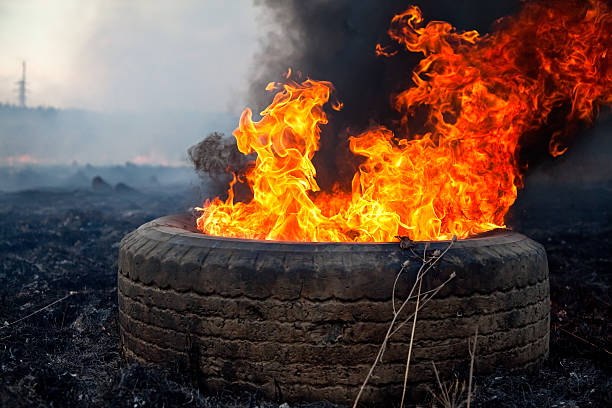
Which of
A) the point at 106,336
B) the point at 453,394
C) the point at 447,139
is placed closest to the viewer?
the point at 453,394

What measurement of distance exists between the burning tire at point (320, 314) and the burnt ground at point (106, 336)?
259 mm

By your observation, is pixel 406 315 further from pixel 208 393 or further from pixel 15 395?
pixel 15 395

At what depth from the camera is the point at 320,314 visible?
10.1 feet

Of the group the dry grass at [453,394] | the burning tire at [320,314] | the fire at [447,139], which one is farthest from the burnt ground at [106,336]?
the fire at [447,139]

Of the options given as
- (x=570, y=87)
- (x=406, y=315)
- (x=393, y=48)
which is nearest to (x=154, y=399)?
(x=406, y=315)

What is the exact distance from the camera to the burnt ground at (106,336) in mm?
3201

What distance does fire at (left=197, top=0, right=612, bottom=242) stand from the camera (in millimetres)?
4848

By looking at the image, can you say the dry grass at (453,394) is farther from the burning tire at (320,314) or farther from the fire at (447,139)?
the fire at (447,139)

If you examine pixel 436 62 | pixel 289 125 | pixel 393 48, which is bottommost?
pixel 289 125

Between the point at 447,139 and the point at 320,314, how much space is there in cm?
340

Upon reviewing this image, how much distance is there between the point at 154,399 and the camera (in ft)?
9.98

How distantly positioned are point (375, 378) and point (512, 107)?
417 centimetres

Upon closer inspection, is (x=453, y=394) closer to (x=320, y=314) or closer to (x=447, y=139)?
(x=320, y=314)

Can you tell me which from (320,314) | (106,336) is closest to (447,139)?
(320,314)
